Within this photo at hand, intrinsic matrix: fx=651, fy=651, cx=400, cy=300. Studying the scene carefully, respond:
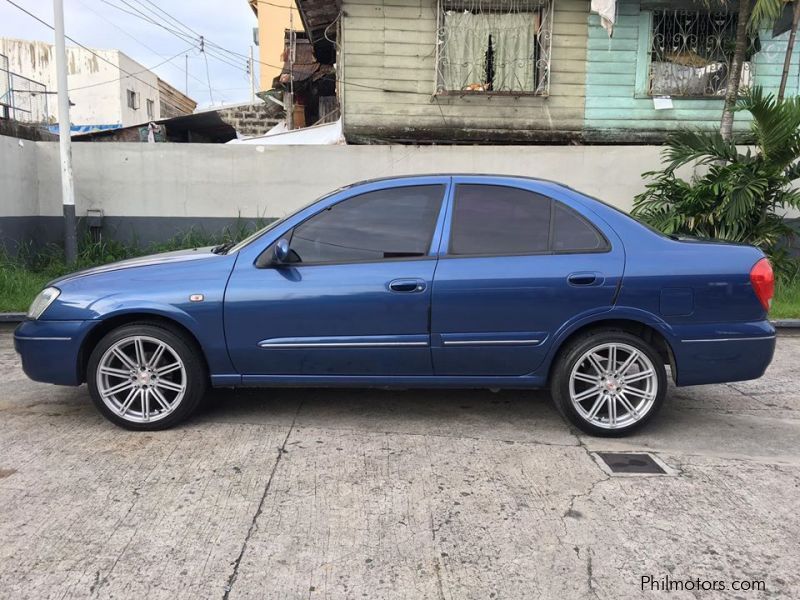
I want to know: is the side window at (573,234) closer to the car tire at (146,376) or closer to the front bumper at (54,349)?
the car tire at (146,376)

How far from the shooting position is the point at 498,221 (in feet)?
13.9

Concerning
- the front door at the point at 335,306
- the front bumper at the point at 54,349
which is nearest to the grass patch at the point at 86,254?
the front bumper at the point at 54,349

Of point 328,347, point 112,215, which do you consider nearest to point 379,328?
point 328,347

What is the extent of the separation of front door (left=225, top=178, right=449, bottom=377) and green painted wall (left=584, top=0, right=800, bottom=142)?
26.1 feet

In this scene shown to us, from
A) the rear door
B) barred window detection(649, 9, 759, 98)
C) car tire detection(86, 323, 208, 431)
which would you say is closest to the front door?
the rear door

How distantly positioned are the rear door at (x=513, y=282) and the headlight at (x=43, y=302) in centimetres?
244

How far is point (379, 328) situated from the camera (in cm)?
409

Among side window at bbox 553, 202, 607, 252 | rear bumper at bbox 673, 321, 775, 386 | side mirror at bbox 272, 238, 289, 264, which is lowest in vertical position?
rear bumper at bbox 673, 321, 775, 386

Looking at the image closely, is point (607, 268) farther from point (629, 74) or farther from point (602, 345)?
point (629, 74)

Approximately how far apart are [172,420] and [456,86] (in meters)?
8.20

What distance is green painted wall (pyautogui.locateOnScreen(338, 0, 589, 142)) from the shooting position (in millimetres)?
10641

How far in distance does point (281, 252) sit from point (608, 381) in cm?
223

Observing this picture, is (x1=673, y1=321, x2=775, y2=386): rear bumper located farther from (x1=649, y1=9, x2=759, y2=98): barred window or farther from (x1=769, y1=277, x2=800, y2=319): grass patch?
(x1=649, y1=9, x2=759, y2=98): barred window

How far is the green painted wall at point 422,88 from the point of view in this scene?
10641 mm
